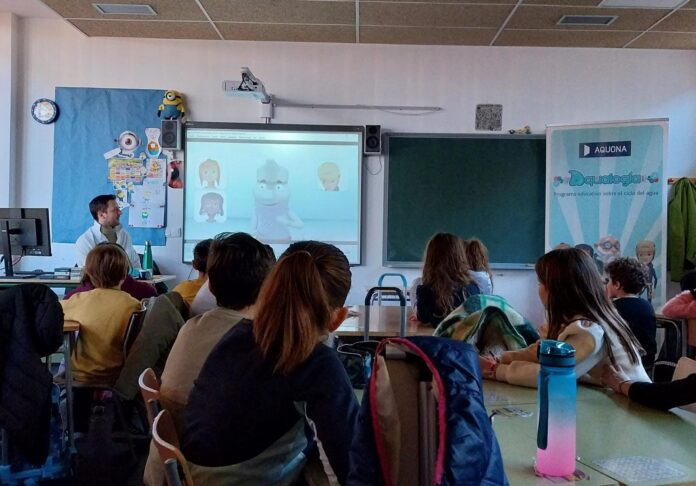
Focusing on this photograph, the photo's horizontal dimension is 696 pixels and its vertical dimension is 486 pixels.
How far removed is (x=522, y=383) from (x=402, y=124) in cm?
416

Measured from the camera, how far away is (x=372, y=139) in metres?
5.57

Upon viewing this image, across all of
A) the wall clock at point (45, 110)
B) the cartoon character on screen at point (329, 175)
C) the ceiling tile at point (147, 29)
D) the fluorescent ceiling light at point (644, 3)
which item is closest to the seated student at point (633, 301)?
the fluorescent ceiling light at point (644, 3)

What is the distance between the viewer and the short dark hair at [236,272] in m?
1.85

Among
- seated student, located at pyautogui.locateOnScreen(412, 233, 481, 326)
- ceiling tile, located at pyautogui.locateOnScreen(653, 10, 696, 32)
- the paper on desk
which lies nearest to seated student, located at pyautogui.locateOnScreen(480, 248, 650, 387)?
the paper on desk

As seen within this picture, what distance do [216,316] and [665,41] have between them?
5.45m

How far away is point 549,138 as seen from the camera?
218 inches

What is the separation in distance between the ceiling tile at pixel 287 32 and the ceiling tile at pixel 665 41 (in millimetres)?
2698

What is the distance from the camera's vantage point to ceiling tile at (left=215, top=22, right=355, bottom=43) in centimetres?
523

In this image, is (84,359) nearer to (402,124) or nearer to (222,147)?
(222,147)

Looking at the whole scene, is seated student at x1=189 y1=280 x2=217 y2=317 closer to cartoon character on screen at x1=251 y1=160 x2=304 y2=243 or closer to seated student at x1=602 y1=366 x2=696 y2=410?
seated student at x1=602 y1=366 x2=696 y2=410

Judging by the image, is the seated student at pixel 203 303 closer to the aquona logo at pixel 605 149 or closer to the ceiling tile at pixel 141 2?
the ceiling tile at pixel 141 2

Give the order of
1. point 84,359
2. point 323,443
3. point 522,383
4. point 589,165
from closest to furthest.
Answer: point 323,443 < point 522,383 < point 84,359 < point 589,165

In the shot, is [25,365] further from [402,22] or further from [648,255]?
[648,255]

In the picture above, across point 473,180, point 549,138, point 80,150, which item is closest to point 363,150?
point 473,180
